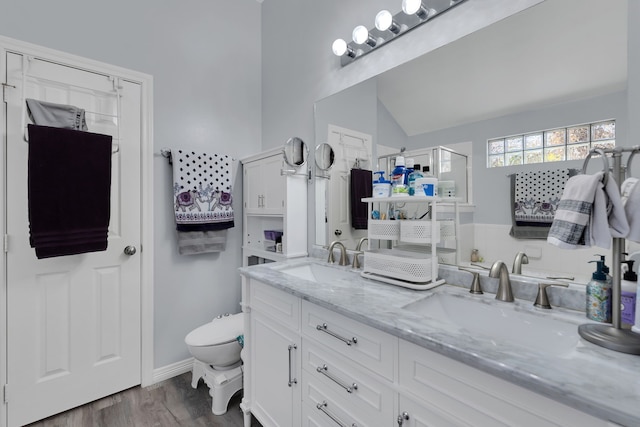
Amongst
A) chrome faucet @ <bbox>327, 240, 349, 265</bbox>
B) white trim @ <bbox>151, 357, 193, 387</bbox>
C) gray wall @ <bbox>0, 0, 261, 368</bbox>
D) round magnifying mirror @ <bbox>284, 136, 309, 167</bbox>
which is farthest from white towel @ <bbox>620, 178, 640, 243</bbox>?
white trim @ <bbox>151, 357, 193, 387</bbox>

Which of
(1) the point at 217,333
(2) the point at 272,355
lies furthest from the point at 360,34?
(1) the point at 217,333

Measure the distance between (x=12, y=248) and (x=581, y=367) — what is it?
8.08ft

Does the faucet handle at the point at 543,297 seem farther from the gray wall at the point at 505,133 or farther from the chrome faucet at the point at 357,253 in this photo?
the chrome faucet at the point at 357,253

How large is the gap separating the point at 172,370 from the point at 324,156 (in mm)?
1871

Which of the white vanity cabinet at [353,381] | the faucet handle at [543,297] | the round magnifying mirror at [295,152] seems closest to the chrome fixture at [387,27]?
the round magnifying mirror at [295,152]

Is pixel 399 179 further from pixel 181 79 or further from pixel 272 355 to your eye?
pixel 181 79

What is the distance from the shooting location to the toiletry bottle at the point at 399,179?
1409 millimetres

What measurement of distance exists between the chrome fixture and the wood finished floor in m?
2.19

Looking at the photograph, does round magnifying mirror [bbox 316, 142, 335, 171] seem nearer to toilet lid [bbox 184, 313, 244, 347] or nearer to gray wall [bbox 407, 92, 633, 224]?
gray wall [bbox 407, 92, 633, 224]

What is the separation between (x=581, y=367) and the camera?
0.64m

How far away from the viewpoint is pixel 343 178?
185 centimetres

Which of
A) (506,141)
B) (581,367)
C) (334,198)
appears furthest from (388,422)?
(334,198)

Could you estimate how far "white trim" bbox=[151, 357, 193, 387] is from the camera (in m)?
2.10

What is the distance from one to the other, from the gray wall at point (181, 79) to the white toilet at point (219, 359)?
0.41 m
